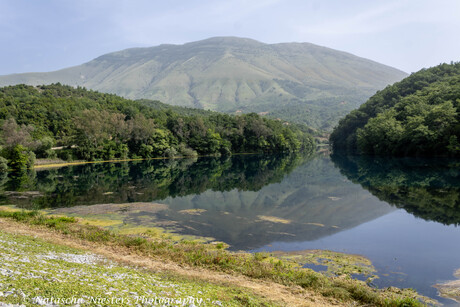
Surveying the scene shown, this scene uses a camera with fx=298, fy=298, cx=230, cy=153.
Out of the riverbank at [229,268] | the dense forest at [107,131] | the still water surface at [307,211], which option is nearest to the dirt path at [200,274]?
the riverbank at [229,268]

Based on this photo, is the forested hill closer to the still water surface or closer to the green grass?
the still water surface

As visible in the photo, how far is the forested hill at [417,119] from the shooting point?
2589 inches

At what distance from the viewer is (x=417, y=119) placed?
71.0 metres

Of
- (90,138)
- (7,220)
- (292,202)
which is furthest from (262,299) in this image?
(90,138)

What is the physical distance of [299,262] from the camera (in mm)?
13898

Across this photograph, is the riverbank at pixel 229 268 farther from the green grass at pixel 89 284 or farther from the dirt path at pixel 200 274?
the green grass at pixel 89 284

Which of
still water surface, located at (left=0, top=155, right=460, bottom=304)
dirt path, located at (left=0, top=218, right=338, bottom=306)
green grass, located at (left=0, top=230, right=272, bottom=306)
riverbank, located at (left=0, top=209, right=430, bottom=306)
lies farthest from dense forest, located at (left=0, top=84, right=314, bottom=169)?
green grass, located at (left=0, top=230, right=272, bottom=306)

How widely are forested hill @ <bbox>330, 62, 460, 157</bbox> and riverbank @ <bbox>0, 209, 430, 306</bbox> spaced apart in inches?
2620

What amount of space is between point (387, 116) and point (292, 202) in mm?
70912

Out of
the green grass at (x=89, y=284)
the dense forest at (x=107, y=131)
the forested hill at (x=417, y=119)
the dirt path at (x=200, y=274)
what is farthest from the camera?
the dense forest at (x=107, y=131)

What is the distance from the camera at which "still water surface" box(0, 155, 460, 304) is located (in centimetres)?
1567

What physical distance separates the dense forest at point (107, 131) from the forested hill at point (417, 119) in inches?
1529

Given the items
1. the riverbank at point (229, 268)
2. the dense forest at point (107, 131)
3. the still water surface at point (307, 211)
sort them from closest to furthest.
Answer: the riverbank at point (229, 268), the still water surface at point (307, 211), the dense forest at point (107, 131)

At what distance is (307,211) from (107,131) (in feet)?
254
